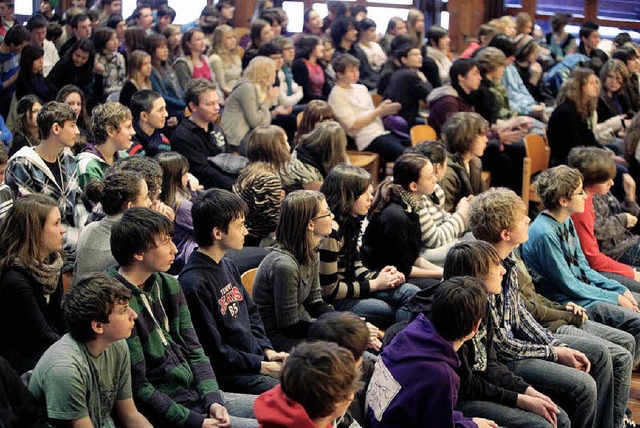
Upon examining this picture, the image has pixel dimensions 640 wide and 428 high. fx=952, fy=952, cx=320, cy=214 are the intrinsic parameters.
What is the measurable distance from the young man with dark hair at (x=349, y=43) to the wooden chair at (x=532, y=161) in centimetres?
279

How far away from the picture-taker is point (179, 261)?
13.9 feet

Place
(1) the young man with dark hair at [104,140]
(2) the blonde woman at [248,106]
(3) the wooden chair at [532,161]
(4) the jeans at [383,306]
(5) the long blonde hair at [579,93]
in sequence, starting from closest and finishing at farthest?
(4) the jeans at [383,306]
(1) the young man with dark hair at [104,140]
(3) the wooden chair at [532,161]
(2) the blonde woman at [248,106]
(5) the long blonde hair at [579,93]

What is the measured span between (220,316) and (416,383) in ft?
A: 2.51

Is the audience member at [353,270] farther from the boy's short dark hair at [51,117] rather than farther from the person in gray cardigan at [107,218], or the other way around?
the boy's short dark hair at [51,117]

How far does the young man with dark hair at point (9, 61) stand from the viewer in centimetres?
711

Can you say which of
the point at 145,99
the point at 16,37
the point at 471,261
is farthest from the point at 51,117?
the point at 16,37

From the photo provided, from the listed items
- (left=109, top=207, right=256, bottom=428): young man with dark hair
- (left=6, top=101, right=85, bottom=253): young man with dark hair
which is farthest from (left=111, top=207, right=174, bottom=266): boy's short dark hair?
(left=6, top=101, right=85, bottom=253): young man with dark hair

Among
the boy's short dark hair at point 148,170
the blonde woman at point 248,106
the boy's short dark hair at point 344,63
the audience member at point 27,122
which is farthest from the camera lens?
the boy's short dark hair at point 344,63

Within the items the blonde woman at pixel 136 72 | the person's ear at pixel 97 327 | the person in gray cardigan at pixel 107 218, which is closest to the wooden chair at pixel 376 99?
the blonde woman at pixel 136 72

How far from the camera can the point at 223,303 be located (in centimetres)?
328

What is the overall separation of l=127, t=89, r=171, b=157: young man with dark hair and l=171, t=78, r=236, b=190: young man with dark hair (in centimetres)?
24

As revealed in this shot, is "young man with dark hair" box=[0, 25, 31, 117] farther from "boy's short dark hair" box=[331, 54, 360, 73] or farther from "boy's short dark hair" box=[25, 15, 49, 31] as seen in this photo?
"boy's short dark hair" box=[331, 54, 360, 73]

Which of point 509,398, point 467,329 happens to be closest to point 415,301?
point 467,329

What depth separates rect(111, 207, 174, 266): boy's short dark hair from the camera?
2988mm
